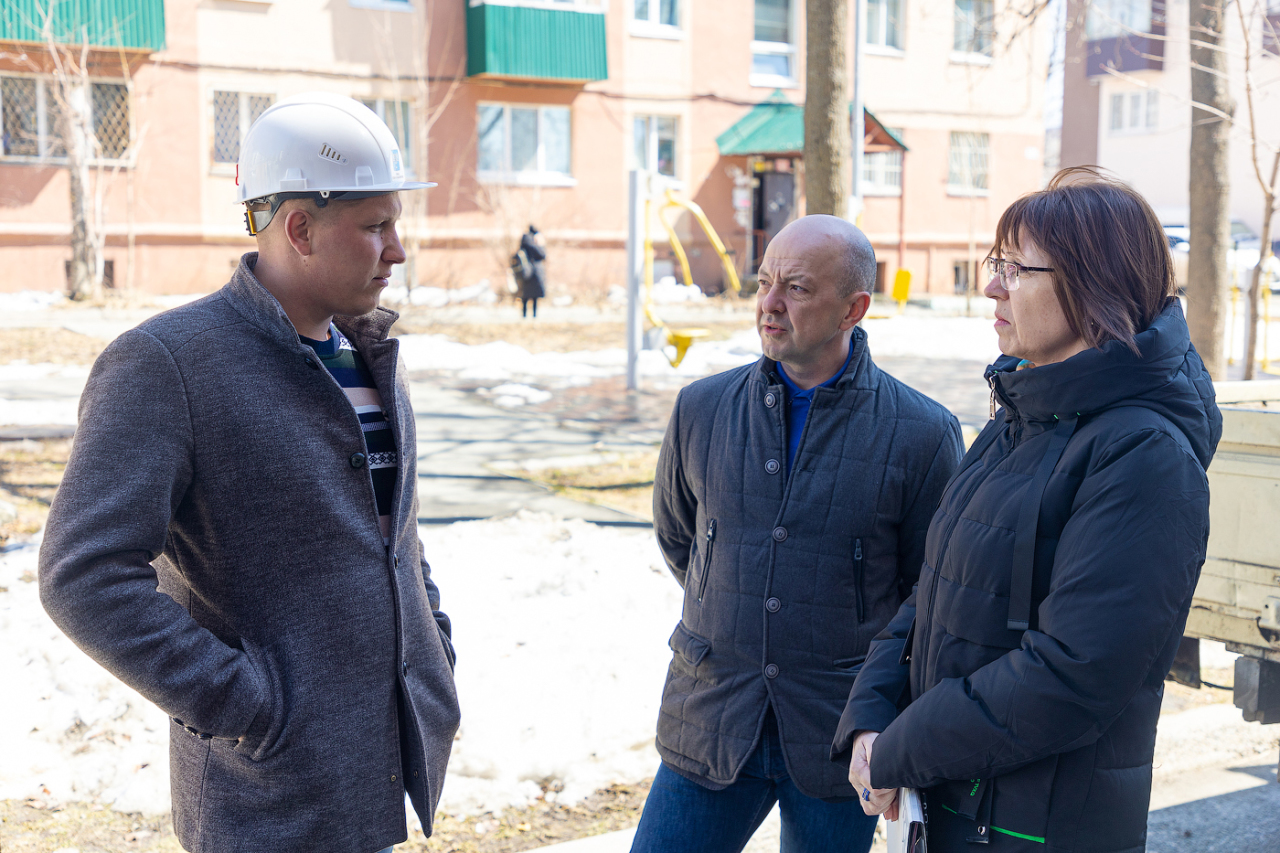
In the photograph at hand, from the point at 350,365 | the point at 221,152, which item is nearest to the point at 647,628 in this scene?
the point at 350,365

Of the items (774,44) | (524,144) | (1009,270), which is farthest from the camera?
(774,44)

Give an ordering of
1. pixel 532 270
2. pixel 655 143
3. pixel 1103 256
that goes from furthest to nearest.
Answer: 1. pixel 655 143
2. pixel 532 270
3. pixel 1103 256

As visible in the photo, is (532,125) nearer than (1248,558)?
No

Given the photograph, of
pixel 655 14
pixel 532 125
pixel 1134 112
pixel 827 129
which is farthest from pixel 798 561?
pixel 1134 112

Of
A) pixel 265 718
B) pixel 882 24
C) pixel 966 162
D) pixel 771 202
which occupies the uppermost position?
pixel 882 24

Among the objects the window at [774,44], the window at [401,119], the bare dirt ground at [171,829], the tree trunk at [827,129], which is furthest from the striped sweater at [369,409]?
the window at [774,44]

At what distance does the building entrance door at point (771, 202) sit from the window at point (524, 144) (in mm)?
4673

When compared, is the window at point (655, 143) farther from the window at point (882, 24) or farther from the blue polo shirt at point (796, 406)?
the blue polo shirt at point (796, 406)

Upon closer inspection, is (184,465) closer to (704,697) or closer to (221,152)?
(704,697)

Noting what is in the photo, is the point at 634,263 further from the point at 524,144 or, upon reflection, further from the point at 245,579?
the point at 524,144

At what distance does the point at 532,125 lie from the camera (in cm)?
2514

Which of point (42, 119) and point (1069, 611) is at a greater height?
point (42, 119)

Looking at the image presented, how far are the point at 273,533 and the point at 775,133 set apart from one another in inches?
971

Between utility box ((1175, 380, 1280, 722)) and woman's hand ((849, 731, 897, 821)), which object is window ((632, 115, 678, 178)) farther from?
woman's hand ((849, 731, 897, 821))
